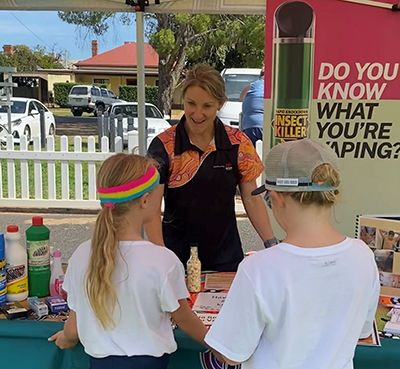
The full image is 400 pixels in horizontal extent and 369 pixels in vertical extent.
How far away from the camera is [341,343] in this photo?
123cm

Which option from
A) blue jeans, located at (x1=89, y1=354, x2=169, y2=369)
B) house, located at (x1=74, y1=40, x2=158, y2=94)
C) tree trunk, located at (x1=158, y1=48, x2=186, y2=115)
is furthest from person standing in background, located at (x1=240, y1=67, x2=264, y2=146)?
house, located at (x1=74, y1=40, x2=158, y2=94)

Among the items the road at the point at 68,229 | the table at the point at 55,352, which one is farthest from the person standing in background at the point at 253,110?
the table at the point at 55,352

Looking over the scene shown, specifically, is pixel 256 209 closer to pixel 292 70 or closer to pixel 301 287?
pixel 292 70

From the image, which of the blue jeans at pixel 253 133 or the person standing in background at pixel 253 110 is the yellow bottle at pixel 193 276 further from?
the blue jeans at pixel 253 133

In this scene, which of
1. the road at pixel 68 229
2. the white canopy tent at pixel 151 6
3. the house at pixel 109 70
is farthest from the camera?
the house at pixel 109 70

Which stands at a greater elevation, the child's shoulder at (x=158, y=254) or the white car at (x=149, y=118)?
the child's shoulder at (x=158, y=254)

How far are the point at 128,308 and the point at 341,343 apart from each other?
535 mm

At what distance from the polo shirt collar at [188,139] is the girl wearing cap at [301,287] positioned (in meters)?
1.01

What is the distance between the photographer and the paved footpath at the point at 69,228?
5.45 m

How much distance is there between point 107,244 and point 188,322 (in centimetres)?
34

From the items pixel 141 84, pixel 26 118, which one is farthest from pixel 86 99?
pixel 141 84

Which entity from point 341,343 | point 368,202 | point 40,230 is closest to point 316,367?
point 341,343

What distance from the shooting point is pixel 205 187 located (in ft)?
7.42

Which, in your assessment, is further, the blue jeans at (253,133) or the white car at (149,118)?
the white car at (149,118)
